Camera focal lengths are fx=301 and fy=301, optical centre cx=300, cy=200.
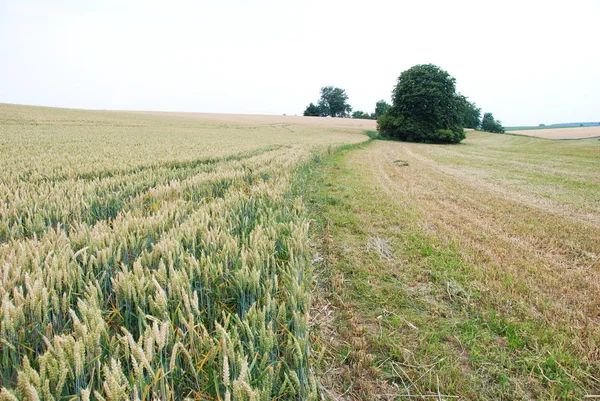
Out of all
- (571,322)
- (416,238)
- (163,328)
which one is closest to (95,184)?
(163,328)

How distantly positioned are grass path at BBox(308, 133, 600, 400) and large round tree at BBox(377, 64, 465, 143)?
127 feet

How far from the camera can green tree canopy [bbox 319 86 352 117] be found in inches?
4759

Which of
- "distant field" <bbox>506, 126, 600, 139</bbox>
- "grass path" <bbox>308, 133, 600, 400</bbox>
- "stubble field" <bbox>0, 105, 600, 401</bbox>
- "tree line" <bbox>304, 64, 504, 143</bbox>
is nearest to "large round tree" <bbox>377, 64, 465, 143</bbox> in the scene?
"tree line" <bbox>304, 64, 504, 143</bbox>

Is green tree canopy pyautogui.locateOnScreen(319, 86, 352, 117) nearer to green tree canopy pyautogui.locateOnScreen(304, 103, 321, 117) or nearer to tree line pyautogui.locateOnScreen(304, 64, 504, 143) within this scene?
green tree canopy pyautogui.locateOnScreen(304, 103, 321, 117)

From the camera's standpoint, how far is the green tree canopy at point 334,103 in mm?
120875

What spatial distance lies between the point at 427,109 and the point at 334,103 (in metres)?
81.7

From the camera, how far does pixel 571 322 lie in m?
2.89

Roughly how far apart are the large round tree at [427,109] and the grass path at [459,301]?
38587 millimetres

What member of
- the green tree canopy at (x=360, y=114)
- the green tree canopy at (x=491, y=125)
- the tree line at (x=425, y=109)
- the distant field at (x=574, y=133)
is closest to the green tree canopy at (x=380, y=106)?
the green tree canopy at (x=360, y=114)

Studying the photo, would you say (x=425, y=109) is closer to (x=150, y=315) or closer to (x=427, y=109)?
(x=427, y=109)

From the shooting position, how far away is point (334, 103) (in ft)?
397

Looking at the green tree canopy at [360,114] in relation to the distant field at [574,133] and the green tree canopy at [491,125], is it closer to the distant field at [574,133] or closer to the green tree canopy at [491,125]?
the green tree canopy at [491,125]

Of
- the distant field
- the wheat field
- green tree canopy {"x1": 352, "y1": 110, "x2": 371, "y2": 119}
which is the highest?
green tree canopy {"x1": 352, "y1": 110, "x2": 371, "y2": 119}

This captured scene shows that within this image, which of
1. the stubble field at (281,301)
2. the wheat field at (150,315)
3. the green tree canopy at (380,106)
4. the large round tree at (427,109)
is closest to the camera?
the wheat field at (150,315)
